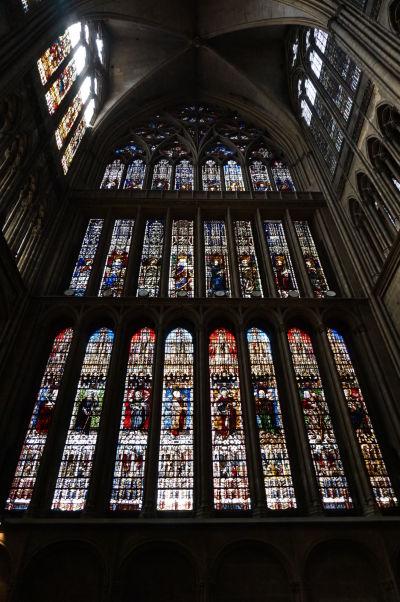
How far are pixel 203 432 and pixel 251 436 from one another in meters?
1.00

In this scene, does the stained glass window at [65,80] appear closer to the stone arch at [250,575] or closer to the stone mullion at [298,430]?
the stone mullion at [298,430]

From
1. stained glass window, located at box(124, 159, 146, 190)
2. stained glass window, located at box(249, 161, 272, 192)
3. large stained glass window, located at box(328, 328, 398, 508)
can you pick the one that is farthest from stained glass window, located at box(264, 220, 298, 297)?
stained glass window, located at box(124, 159, 146, 190)

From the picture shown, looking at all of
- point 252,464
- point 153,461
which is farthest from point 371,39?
point 153,461

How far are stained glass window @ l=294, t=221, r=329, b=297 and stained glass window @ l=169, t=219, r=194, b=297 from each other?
3.58m

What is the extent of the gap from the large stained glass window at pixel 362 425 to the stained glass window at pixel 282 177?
728 cm

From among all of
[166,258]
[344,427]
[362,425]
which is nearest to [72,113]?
[166,258]

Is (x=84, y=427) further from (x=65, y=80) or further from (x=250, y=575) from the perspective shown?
(x=65, y=80)

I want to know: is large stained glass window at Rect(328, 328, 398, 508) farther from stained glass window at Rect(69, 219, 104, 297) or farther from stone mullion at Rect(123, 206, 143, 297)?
stained glass window at Rect(69, 219, 104, 297)

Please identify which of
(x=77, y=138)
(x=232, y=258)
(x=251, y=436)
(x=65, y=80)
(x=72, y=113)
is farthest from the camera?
(x=77, y=138)

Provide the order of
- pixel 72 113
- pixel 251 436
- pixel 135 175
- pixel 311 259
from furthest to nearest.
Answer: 1. pixel 135 175
2. pixel 72 113
3. pixel 311 259
4. pixel 251 436

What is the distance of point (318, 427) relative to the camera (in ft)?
31.2

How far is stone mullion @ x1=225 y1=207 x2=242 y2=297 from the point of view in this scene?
1220 centimetres

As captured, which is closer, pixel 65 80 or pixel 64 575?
pixel 64 575

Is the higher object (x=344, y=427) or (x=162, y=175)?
(x=162, y=175)
